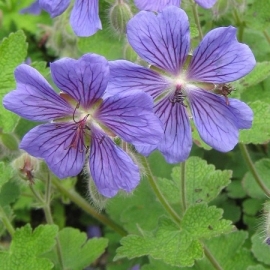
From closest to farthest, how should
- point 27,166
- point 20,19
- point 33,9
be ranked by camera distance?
point 27,166, point 33,9, point 20,19

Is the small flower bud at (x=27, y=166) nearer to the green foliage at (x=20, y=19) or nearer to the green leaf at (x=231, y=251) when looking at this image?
the green leaf at (x=231, y=251)

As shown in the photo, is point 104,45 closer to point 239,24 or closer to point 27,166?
point 239,24

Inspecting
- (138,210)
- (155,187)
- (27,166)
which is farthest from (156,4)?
(138,210)

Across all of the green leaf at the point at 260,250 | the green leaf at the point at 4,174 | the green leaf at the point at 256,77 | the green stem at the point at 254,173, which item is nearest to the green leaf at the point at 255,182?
the green stem at the point at 254,173

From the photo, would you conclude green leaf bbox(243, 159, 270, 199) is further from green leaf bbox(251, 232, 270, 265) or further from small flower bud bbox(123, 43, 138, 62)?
small flower bud bbox(123, 43, 138, 62)

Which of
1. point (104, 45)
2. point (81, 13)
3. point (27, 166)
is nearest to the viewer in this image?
point (81, 13)

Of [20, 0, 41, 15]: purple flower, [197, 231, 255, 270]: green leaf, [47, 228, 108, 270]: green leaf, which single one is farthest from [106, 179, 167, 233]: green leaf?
[20, 0, 41, 15]: purple flower

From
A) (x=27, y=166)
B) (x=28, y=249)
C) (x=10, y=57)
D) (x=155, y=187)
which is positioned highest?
(x=10, y=57)
